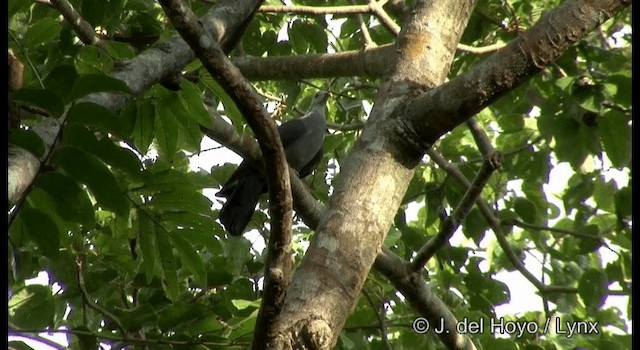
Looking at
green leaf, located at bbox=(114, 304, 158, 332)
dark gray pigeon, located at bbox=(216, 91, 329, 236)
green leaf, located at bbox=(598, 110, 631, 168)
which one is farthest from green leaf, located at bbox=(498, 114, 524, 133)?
green leaf, located at bbox=(114, 304, 158, 332)

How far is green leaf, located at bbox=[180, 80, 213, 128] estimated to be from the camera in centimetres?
249

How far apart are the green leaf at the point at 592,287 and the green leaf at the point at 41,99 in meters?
2.58

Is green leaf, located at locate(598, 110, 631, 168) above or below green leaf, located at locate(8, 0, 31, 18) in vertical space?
above

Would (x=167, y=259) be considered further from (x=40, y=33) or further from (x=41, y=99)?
(x=41, y=99)

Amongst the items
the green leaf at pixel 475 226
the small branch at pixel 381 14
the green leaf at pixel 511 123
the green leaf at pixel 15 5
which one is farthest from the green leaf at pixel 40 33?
the green leaf at pixel 511 123

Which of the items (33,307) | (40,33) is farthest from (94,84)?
(33,307)

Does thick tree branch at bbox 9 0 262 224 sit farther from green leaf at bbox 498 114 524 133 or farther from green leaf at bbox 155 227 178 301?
green leaf at bbox 498 114 524 133

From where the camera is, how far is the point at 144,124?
2568mm

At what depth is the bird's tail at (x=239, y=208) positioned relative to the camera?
4.18 m

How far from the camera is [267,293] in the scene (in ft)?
5.56

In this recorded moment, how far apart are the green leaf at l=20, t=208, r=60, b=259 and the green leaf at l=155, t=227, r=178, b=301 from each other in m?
0.63

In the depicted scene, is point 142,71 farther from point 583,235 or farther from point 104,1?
point 583,235

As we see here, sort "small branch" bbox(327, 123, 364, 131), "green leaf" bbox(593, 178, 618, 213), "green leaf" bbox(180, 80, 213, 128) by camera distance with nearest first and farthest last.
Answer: "green leaf" bbox(180, 80, 213, 128) → "small branch" bbox(327, 123, 364, 131) → "green leaf" bbox(593, 178, 618, 213)

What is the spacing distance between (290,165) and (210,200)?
80.4 inches
